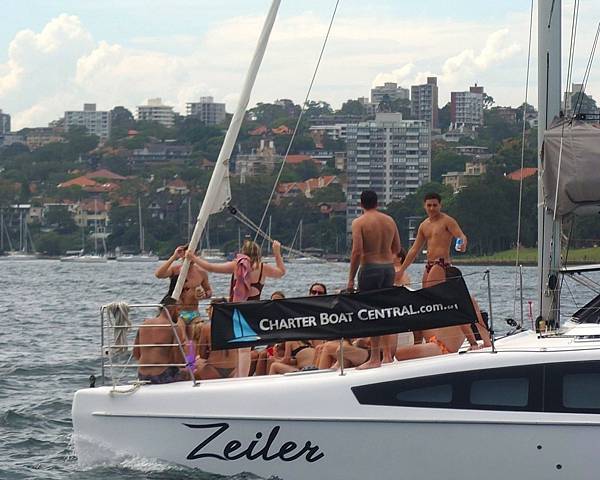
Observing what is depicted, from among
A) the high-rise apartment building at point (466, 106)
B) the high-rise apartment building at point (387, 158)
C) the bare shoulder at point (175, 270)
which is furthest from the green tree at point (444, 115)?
the bare shoulder at point (175, 270)

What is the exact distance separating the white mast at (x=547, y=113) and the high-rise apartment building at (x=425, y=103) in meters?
158

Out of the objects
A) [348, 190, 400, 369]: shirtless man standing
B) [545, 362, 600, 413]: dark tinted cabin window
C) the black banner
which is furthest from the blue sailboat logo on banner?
[545, 362, 600, 413]: dark tinted cabin window

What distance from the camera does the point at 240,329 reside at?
37.9ft

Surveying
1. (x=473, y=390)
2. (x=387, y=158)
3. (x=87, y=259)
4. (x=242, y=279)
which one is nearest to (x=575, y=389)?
(x=473, y=390)

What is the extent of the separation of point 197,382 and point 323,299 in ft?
3.82

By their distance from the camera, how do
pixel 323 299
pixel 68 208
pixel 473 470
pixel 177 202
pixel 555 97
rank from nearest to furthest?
pixel 473 470, pixel 323 299, pixel 555 97, pixel 177 202, pixel 68 208

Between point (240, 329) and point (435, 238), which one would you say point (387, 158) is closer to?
point (435, 238)

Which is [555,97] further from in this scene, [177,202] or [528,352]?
[177,202]

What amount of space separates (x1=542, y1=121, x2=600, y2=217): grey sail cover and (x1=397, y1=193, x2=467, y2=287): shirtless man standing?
92 centimetres

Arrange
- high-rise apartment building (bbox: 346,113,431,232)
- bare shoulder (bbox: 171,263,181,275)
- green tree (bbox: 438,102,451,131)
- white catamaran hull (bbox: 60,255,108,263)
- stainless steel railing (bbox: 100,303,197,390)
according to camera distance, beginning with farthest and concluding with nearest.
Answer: green tree (bbox: 438,102,451,131), white catamaran hull (bbox: 60,255,108,263), high-rise apartment building (bbox: 346,113,431,232), bare shoulder (bbox: 171,263,181,275), stainless steel railing (bbox: 100,303,197,390)

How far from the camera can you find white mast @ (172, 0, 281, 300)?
12.4m

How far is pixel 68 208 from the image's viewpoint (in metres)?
148

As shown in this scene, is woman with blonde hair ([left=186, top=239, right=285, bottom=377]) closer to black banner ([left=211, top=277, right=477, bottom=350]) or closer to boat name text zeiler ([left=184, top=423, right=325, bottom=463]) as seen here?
black banner ([left=211, top=277, right=477, bottom=350])

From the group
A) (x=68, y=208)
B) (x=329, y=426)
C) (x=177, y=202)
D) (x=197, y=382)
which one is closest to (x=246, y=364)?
(x=197, y=382)
